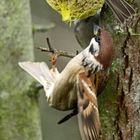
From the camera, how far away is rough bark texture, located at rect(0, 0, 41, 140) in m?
3.01

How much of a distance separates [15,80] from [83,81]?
25 centimetres

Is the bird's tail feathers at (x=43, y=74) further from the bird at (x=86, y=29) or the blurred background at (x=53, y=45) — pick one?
the blurred background at (x=53, y=45)

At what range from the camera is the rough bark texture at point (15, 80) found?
9.87ft

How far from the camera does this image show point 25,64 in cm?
299

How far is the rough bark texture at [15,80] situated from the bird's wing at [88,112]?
0.71 feet

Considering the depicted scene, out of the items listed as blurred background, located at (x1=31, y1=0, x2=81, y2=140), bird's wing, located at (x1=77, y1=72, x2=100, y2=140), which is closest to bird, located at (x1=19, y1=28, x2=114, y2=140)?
bird's wing, located at (x1=77, y1=72, x2=100, y2=140)

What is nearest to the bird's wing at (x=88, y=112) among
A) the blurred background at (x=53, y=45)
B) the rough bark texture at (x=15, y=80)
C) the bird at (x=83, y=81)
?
the bird at (x=83, y=81)

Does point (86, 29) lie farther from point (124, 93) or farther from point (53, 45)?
point (53, 45)

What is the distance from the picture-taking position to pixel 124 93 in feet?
9.45

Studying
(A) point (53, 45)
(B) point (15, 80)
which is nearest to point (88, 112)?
(B) point (15, 80)

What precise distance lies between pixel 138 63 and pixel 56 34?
2747 millimetres

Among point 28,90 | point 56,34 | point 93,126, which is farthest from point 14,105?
point 56,34

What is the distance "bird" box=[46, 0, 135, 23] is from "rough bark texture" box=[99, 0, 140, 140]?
0.04 metres

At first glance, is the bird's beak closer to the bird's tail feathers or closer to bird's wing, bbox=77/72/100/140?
bird's wing, bbox=77/72/100/140
